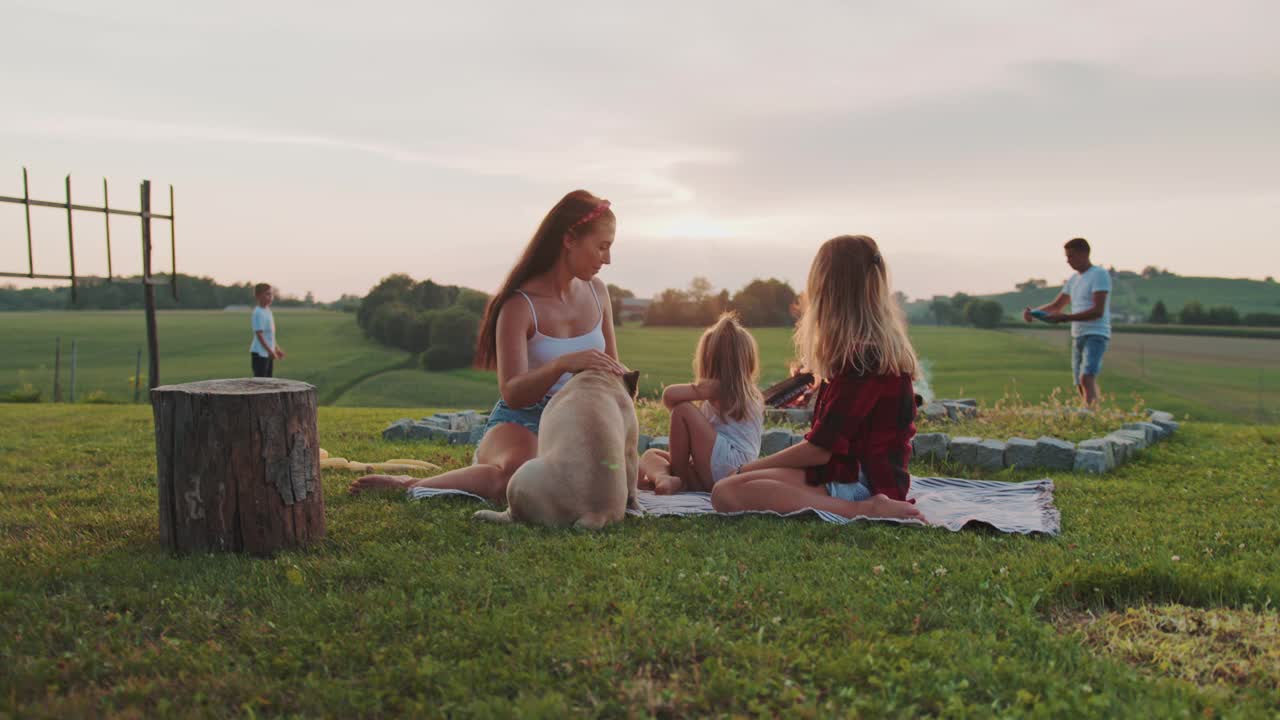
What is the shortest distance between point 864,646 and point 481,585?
1.84 meters

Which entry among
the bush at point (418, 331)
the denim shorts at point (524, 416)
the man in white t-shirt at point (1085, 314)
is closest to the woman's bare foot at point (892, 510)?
the denim shorts at point (524, 416)

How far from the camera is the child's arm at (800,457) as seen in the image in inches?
211

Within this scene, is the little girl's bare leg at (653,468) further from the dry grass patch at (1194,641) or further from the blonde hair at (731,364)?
the dry grass patch at (1194,641)

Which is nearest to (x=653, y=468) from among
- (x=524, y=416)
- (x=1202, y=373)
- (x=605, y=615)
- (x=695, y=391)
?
(x=695, y=391)

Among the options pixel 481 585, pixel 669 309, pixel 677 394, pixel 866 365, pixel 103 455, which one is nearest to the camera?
pixel 481 585

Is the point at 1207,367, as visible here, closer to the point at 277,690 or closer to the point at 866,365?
the point at 866,365

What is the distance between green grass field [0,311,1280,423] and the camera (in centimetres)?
2138

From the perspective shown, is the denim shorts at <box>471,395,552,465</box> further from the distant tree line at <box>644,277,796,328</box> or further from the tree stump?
the distant tree line at <box>644,277,796,328</box>

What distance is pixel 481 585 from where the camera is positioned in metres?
3.90

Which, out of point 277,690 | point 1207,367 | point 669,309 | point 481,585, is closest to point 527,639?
point 481,585

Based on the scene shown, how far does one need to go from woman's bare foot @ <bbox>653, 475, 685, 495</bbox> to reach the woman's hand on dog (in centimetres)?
162

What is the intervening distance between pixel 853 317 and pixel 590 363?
176cm

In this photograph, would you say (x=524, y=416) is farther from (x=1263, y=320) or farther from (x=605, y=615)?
(x=1263, y=320)

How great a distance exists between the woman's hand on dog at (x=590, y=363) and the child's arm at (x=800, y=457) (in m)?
1.24
